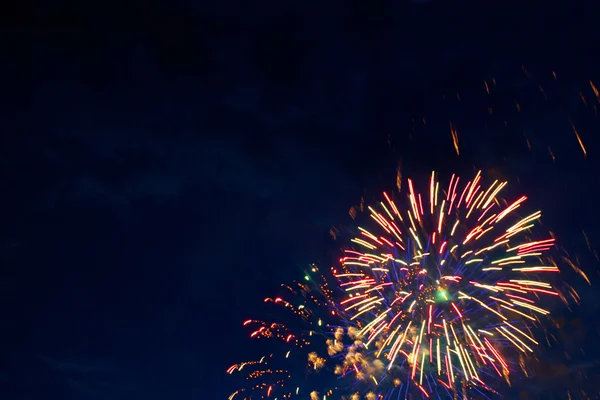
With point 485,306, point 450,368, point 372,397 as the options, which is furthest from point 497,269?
point 372,397

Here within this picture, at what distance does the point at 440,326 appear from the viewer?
29.3 m

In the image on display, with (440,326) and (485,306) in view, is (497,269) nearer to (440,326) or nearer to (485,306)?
(485,306)

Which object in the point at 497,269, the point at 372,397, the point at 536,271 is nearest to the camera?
the point at 536,271

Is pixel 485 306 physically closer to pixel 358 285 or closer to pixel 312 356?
pixel 358 285

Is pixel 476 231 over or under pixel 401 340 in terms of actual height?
over

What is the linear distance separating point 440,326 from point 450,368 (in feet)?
7.77

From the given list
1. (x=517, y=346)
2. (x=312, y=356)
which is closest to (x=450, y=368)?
(x=517, y=346)

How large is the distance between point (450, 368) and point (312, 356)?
9.80 m

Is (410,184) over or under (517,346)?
over

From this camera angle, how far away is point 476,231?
1088 inches

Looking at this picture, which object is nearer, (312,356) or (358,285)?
(358,285)

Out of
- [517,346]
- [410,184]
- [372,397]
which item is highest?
[410,184]

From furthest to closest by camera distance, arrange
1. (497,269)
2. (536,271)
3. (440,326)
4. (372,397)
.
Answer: (372,397) → (440,326) → (497,269) → (536,271)

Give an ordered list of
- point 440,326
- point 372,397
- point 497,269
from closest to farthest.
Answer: point 497,269, point 440,326, point 372,397
